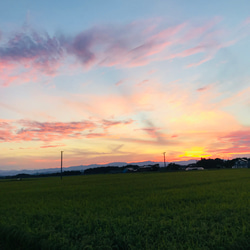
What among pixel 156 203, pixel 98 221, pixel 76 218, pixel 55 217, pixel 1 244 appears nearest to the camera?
pixel 1 244

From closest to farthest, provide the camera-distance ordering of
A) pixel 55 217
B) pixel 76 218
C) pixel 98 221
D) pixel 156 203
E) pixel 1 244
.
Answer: pixel 1 244, pixel 98 221, pixel 76 218, pixel 55 217, pixel 156 203

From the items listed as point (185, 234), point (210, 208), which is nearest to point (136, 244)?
point (185, 234)

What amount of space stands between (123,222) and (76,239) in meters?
1.91

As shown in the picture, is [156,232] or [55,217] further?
[55,217]

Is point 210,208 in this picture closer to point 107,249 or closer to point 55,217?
point 107,249

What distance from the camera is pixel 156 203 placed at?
506 inches

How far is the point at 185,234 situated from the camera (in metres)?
7.06

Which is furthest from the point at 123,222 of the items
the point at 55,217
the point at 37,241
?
the point at 55,217

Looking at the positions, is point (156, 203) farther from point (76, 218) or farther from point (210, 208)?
point (76, 218)

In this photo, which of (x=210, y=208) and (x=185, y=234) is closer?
(x=185, y=234)

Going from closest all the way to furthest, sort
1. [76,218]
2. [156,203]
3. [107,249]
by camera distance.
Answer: [107,249], [76,218], [156,203]

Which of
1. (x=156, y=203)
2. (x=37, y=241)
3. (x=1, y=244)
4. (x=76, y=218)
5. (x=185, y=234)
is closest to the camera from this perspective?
(x=185, y=234)

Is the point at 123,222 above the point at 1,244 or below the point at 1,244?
above

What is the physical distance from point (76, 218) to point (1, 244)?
2864mm
